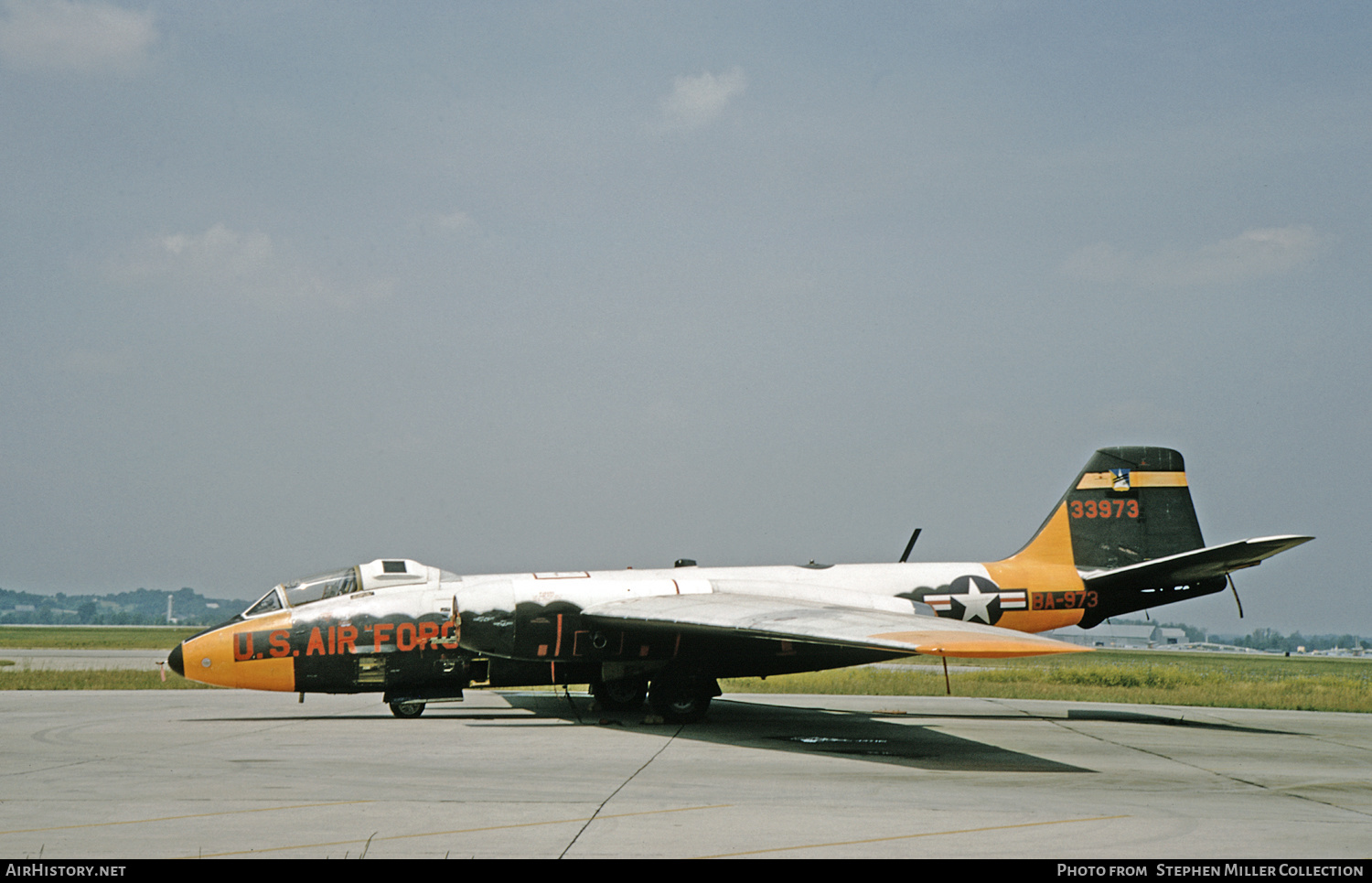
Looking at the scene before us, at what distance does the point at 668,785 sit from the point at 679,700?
626cm

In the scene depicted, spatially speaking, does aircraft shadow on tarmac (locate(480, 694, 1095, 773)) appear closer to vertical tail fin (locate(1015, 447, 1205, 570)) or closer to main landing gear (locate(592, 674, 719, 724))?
main landing gear (locate(592, 674, 719, 724))

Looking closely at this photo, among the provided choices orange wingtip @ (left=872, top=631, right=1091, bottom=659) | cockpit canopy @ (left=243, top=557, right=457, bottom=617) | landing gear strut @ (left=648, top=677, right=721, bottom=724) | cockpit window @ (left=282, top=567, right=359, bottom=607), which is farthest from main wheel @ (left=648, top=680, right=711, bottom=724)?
orange wingtip @ (left=872, top=631, right=1091, bottom=659)

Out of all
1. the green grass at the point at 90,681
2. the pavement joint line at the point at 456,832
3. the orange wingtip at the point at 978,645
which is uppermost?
the orange wingtip at the point at 978,645

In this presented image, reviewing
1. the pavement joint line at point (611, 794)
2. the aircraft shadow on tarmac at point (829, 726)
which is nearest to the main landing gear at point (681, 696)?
the aircraft shadow on tarmac at point (829, 726)

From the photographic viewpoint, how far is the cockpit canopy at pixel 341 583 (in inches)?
656

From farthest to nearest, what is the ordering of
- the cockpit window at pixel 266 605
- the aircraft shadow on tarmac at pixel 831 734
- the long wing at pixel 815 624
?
1. the cockpit window at pixel 266 605
2. the aircraft shadow on tarmac at pixel 831 734
3. the long wing at pixel 815 624

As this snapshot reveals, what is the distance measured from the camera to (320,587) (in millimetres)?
16969

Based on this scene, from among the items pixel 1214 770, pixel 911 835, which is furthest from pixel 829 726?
pixel 911 835

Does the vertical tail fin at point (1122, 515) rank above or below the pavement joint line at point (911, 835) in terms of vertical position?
above

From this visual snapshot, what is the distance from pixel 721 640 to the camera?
16.2 meters

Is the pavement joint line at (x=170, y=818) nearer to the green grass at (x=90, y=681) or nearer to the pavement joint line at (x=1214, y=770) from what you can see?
the pavement joint line at (x=1214, y=770)

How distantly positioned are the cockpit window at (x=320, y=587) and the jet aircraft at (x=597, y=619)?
0.02m

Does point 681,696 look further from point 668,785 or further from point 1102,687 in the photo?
point 1102,687
